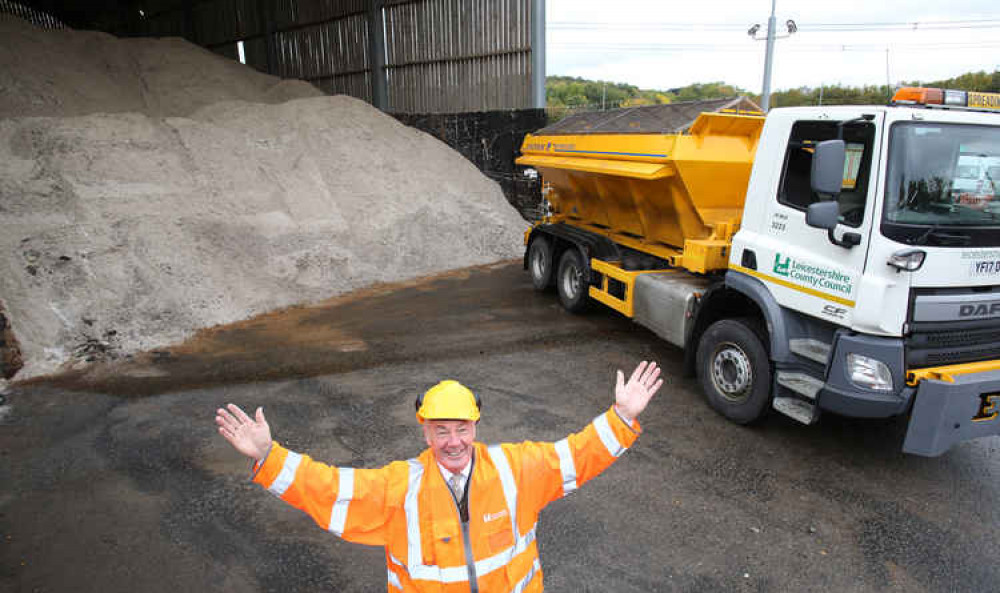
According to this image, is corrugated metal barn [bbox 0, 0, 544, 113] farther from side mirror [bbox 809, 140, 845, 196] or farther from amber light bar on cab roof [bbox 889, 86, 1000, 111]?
side mirror [bbox 809, 140, 845, 196]

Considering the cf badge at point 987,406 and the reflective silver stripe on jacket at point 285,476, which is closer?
the reflective silver stripe on jacket at point 285,476

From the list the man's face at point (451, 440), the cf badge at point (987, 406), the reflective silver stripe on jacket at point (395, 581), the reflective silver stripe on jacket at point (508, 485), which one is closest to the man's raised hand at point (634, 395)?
the reflective silver stripe on jacket at point (508, 485)

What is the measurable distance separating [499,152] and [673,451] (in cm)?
1136

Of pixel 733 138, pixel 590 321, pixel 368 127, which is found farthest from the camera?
pixel 368 127

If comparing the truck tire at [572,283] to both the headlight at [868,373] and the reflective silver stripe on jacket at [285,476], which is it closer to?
the headlight at [868,373]

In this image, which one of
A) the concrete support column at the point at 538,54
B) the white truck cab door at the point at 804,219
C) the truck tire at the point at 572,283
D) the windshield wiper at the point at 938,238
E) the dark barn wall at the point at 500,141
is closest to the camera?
the windshield wiper at the point at 938,238

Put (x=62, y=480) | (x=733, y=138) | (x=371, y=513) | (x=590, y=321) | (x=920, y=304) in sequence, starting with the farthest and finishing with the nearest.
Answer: (x=590, y=321) → (x=733, y=138) → (x=62, y=480) → (x=920, y=304) → (x=371, y=513)

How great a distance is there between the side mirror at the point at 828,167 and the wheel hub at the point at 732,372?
1.57 meters

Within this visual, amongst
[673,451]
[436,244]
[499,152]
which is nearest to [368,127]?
[499,152]

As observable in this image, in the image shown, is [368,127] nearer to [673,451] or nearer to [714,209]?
[714,209]

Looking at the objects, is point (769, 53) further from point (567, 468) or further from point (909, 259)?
point (567, 468)

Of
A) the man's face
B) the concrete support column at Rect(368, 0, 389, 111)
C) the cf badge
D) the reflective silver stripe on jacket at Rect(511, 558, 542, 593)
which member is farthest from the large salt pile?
the cf badge

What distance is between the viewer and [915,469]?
465cm

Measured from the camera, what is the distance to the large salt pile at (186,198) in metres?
8.04
